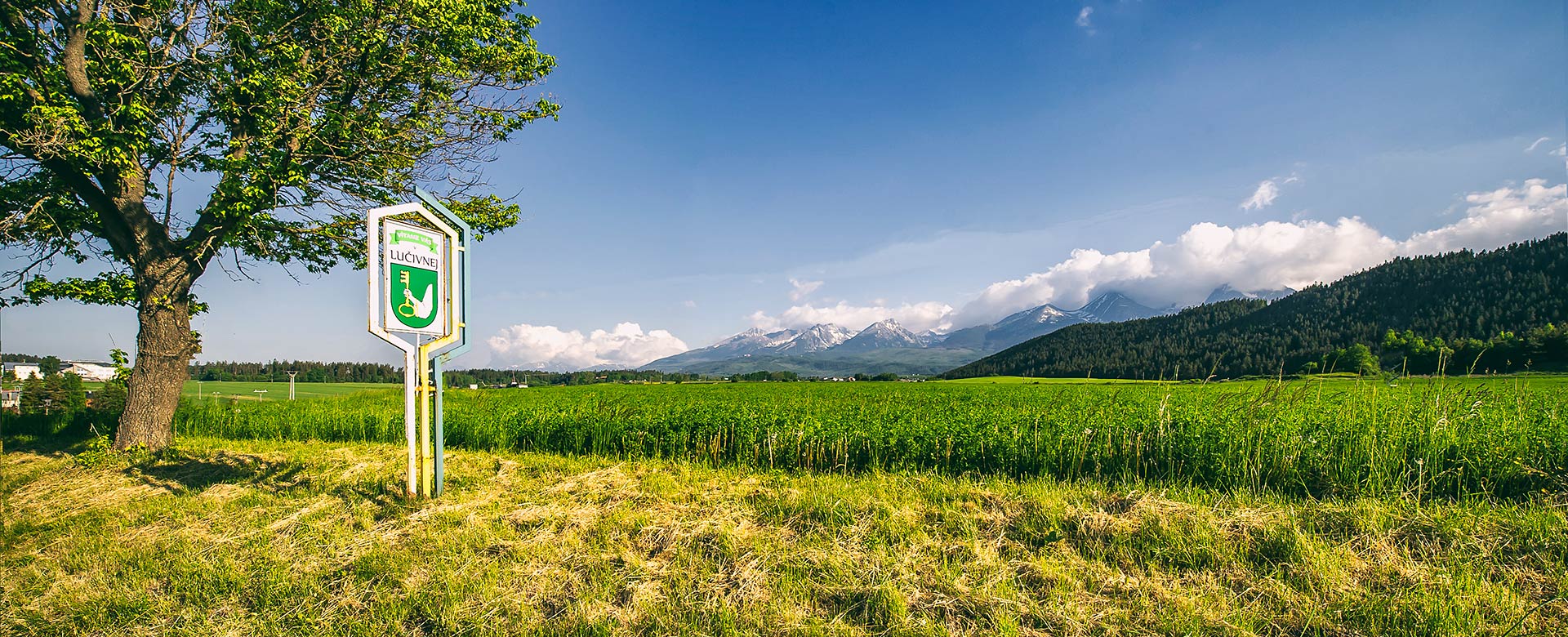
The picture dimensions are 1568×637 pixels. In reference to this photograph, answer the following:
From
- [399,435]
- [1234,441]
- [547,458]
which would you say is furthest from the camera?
[399,435]

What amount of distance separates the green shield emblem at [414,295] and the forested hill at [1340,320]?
278 feet

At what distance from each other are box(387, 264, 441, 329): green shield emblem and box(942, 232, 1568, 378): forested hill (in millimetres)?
84744

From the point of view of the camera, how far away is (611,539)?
5.25m

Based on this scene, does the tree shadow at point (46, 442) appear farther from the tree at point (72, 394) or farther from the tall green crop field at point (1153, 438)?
the tall green crop field at point (1153, 438)

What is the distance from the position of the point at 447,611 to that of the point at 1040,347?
152169 mm

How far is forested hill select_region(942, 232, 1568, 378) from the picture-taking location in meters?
90.3

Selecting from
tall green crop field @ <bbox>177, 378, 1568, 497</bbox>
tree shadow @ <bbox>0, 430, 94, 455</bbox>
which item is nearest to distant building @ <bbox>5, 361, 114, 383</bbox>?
tree shadow @ <bbox>0, 430, 94, 455</bbox>

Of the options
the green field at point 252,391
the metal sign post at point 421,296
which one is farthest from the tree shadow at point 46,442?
the metal sign post at point 421,296

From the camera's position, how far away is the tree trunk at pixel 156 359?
33.3ft

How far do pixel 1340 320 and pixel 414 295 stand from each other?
171 metres

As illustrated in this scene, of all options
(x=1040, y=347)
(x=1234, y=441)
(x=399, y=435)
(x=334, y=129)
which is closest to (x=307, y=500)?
(x=399, y=435)

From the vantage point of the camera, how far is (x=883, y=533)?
5.07 metres

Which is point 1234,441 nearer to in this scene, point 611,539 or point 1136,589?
point 1136,589

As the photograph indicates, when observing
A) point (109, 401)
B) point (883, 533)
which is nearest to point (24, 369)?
point (109, 401)
